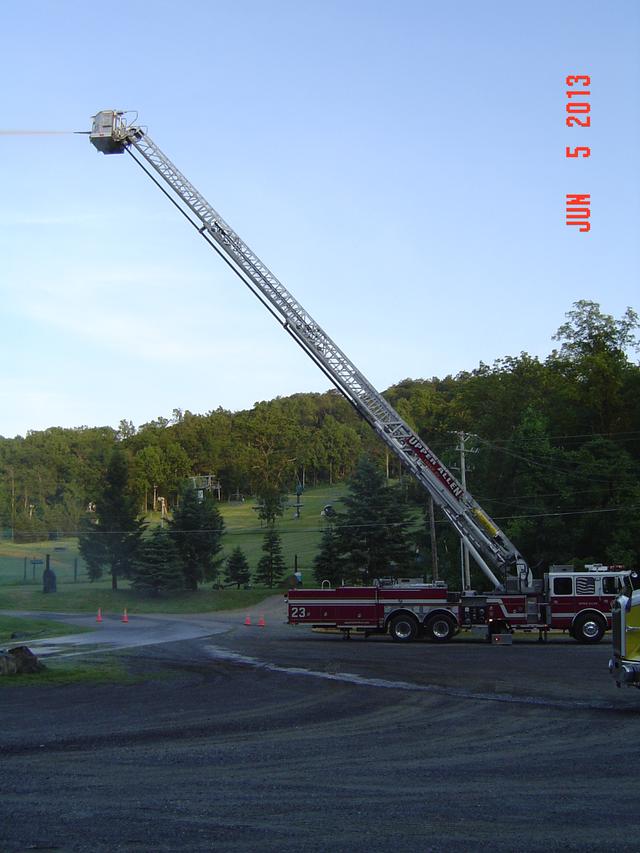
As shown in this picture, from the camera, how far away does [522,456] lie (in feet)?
180

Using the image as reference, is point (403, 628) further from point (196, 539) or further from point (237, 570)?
point (196, 539)

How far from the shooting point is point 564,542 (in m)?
52.5

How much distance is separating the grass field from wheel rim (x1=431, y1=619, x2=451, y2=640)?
31.6 metres

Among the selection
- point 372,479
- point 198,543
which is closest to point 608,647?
point 372,479

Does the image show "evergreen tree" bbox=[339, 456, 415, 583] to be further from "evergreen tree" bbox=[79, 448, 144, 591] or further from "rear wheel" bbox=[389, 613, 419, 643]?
"rear wheel" bbox=[389, 613, 419, 643]

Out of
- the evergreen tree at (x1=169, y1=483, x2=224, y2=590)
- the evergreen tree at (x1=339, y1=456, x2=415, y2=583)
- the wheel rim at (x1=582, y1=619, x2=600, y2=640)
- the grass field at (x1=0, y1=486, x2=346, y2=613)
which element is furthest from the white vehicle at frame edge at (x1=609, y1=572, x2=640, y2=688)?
the evergreen tree at (x1=169, y1=483, x2=224, y2=590)

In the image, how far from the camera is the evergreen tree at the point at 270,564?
7344cm

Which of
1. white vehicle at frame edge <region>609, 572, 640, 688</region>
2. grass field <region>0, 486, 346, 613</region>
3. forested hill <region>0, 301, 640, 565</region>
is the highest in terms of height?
forested hill <region>0, 301, 640, 565</region>

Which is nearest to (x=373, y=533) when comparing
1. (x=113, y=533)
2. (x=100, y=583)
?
(x=113, y=533)

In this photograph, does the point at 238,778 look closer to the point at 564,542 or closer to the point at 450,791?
the point at 450,791

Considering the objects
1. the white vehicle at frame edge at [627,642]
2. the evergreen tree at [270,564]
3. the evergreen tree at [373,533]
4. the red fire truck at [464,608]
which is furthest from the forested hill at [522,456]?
the white vehicle at frame edge at [627,642]

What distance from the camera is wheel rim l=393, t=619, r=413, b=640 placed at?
3203 centimetres

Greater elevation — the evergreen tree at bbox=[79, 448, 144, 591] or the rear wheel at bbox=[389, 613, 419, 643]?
the evergreen tree at bbox=[79, 448, 144, 591]

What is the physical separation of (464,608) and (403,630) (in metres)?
2.24
